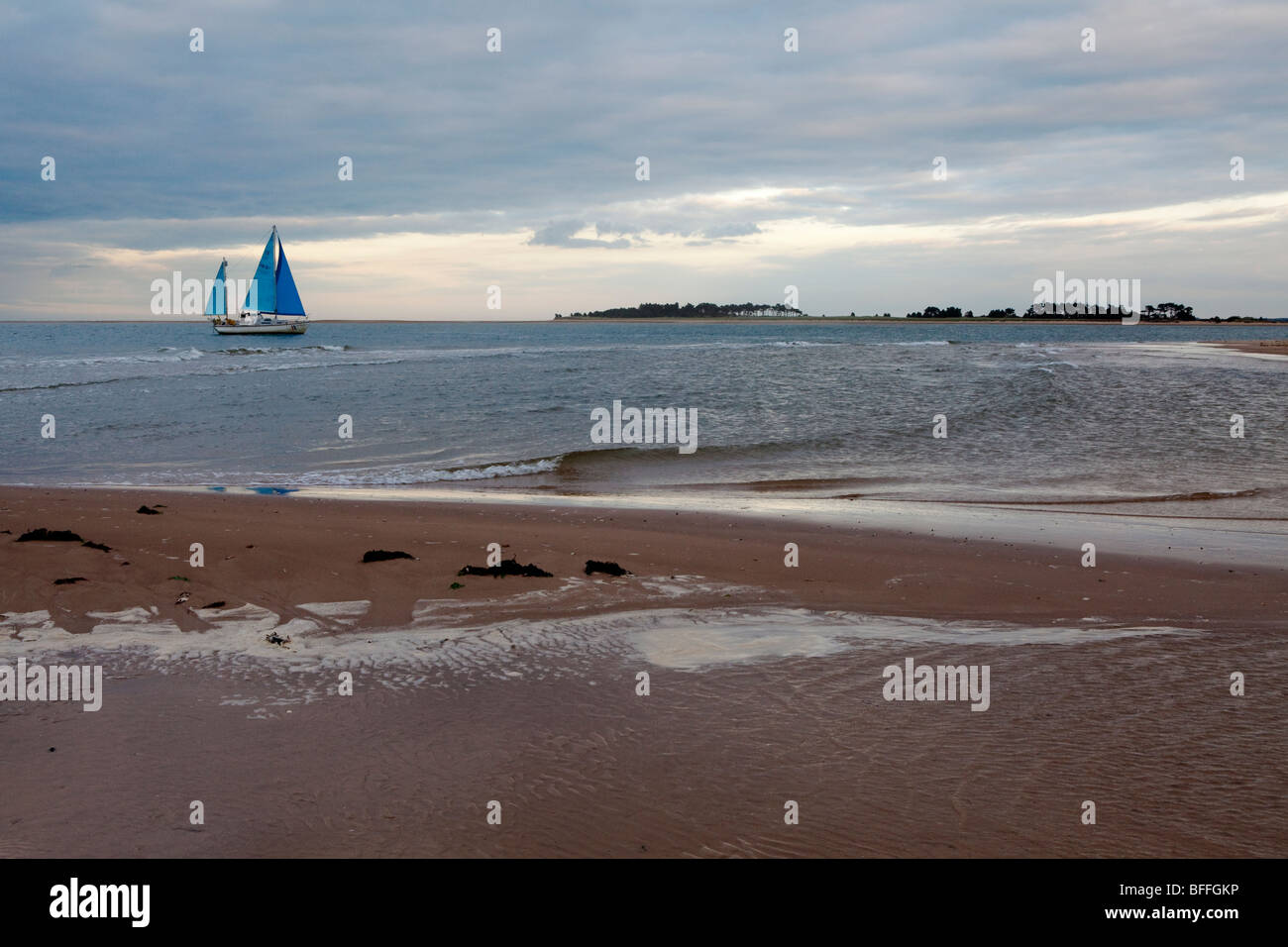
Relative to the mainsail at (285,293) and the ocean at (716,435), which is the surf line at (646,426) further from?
the mainsail at (285,293)

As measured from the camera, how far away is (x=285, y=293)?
88438 millimetres

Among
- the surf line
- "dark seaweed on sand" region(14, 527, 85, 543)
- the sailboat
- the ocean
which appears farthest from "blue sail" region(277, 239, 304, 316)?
"dark seaweed on sand" region(14, 527, 85, 543)

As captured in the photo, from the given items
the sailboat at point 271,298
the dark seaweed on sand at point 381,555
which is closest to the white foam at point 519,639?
the dark seaweed on sand at point 381,555

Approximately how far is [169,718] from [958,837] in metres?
4.67

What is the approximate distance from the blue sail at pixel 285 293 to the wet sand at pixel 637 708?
8377cm

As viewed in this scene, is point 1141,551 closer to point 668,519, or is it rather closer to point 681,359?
point 668,519

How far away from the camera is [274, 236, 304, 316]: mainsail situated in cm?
8562

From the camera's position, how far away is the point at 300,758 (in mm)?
4863

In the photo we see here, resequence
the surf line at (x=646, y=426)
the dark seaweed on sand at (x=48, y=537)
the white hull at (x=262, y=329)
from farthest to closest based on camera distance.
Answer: the white hull at (x=262, y=329) → the surf line at (x=646, y=426) → the dark seaweed on sand at (x=48, y=537)

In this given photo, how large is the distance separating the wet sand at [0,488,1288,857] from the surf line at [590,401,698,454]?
44.2 feet

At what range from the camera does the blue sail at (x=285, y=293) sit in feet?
281

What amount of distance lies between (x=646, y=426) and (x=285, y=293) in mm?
73083
